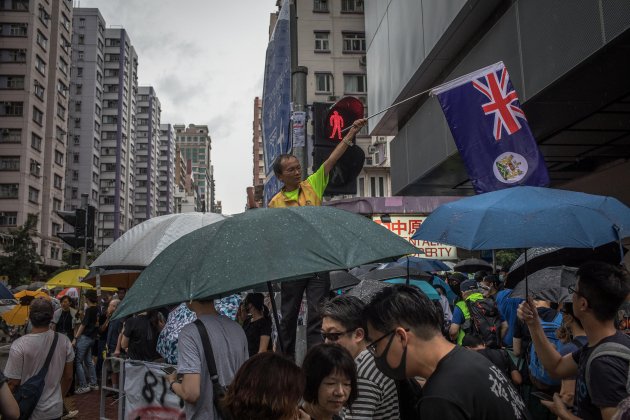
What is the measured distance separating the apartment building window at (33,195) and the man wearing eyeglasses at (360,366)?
57.7 meters

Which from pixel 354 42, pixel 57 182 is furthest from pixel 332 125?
pixel 57 182

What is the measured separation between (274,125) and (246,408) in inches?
225

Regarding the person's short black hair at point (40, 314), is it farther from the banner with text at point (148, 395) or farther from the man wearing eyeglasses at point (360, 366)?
the man wearing eyeglasses at point (360, 366)

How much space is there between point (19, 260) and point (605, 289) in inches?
→ 1606

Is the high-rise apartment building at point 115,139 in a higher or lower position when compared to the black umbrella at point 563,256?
higher

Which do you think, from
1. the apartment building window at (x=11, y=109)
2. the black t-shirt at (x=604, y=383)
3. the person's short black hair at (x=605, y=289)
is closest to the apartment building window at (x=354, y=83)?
the apartment building window at (x=11, y=109)

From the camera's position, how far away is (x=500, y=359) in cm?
545

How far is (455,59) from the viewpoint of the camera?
13320 millimetres

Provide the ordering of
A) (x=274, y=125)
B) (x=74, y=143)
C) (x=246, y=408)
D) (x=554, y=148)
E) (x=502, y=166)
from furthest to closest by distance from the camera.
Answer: (x=74, y=143) < (x=554, y=148) < (x=274, y=125) < (x=502, y=166) < (x=246, y=408)

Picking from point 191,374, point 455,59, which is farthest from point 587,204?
point 455,59

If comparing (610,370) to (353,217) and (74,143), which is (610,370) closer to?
(353,217)

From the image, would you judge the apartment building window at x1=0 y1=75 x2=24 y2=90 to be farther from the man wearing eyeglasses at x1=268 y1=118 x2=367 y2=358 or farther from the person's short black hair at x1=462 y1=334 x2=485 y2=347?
the person's short black hair at x1=462 y1=334 x2=485 y2=347

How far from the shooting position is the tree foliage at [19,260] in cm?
3719

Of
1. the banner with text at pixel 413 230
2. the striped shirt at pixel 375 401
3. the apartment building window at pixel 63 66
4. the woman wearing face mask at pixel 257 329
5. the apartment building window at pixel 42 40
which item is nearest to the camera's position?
the striped shirt at pixel 375 401
